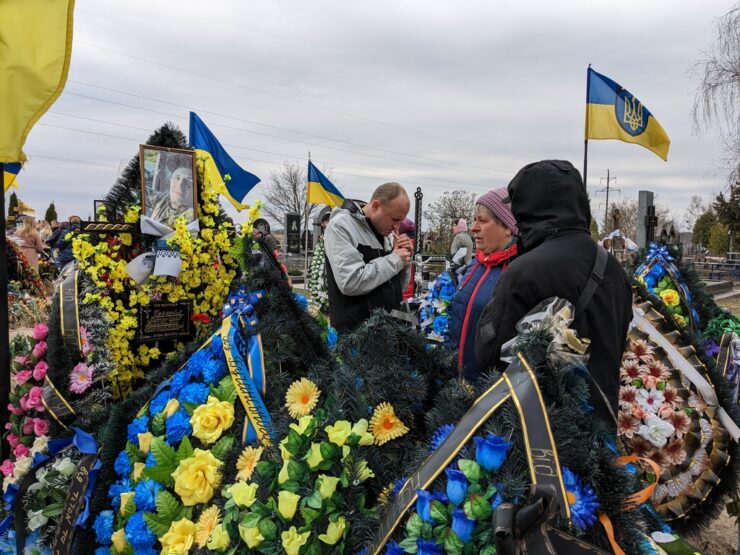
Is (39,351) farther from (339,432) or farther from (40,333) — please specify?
(339,432)

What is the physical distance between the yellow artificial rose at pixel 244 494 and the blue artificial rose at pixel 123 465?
77cm

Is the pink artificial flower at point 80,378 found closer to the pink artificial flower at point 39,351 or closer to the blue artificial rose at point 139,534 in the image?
the pink artificial flower at point 39,351

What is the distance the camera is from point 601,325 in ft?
6.27

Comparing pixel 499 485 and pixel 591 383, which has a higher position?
pixel 591 383

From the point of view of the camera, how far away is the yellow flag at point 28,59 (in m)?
2.50

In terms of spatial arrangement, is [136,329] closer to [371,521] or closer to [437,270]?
[371,521]

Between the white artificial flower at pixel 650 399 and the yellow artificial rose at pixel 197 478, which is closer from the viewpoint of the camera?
the yellow artificial rose at pixel 197 478

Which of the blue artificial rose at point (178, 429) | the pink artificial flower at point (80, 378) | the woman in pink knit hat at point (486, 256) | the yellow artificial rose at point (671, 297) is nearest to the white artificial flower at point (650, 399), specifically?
the yellow artificial rose at point (671, 297)

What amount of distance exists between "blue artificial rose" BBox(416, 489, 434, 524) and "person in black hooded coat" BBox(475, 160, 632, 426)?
566 millimetres

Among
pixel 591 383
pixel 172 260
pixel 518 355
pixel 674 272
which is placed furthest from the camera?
pixel 674 272

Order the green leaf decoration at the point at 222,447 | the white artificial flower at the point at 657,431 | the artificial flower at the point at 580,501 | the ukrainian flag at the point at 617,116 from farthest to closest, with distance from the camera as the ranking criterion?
the ukrainian flag at the point at 617,116
the white artificial flower at the point at 657,431
the green leaf decoration at the point at 222,447
the artificial flower at the point at 580,501

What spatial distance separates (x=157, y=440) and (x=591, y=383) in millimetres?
1538

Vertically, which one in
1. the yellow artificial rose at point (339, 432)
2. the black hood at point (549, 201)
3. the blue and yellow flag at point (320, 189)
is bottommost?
the yellow artificial rose at point (339, 432)

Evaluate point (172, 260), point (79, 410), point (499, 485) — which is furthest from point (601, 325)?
point (79, 410)
